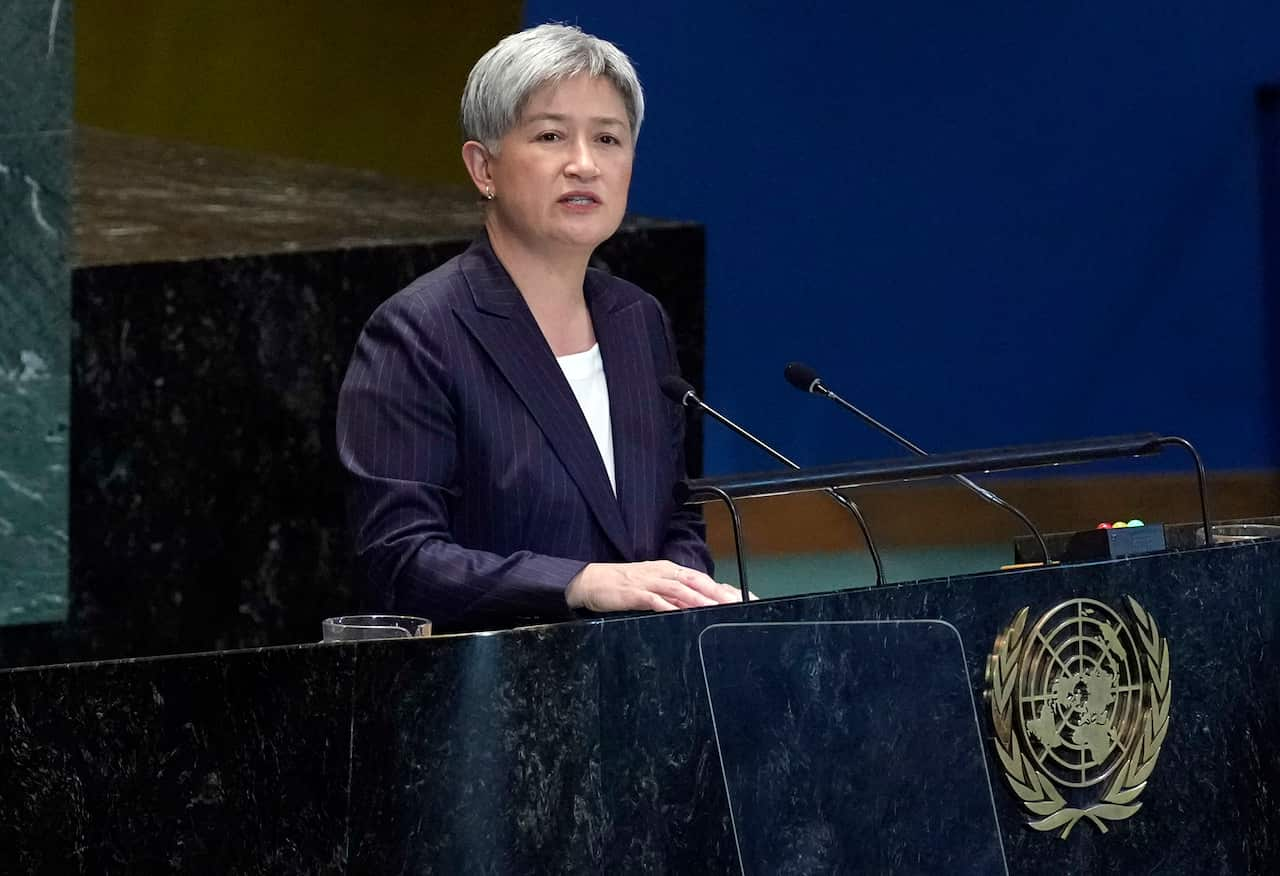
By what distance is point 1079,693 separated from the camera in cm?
202

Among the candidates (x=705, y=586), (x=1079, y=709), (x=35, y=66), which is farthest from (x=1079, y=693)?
(x=35, y=66)

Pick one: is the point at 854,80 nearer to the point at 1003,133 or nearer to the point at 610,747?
the point at 1003,133

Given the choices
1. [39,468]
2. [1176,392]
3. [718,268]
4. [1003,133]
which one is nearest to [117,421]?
[39,468]

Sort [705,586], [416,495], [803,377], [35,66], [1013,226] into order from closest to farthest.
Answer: [705,586] → [416,495] → [803,377] → [35,66] → [1013,226]

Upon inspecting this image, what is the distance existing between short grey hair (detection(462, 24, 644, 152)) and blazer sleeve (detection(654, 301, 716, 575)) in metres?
0.35

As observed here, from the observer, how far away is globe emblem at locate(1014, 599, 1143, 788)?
198 centimetres

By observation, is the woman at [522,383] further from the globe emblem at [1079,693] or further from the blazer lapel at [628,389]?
the globe emblem at [1079,693]

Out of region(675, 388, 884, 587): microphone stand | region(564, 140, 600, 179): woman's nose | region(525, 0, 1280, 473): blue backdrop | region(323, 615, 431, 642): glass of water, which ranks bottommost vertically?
region(323, 615, 431, 642): glass of water

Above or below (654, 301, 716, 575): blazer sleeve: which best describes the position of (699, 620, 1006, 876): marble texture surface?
below

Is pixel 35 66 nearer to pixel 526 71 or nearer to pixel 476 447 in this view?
pixel 526 71

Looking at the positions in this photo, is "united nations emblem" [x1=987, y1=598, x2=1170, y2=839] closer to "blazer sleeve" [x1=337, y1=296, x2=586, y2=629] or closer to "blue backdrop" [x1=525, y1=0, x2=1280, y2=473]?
"blazer sleeve" [x1=337, y1=296, x2=586, y2=629]

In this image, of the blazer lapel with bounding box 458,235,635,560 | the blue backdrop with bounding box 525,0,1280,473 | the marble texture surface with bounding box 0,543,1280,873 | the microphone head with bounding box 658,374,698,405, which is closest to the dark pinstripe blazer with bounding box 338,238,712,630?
the blazer lapel with bounding box 458,235,635,560

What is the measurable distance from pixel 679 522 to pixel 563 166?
50cm

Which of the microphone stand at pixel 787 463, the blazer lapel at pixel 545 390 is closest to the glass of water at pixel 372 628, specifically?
the microphone stand at pixel 787 463
